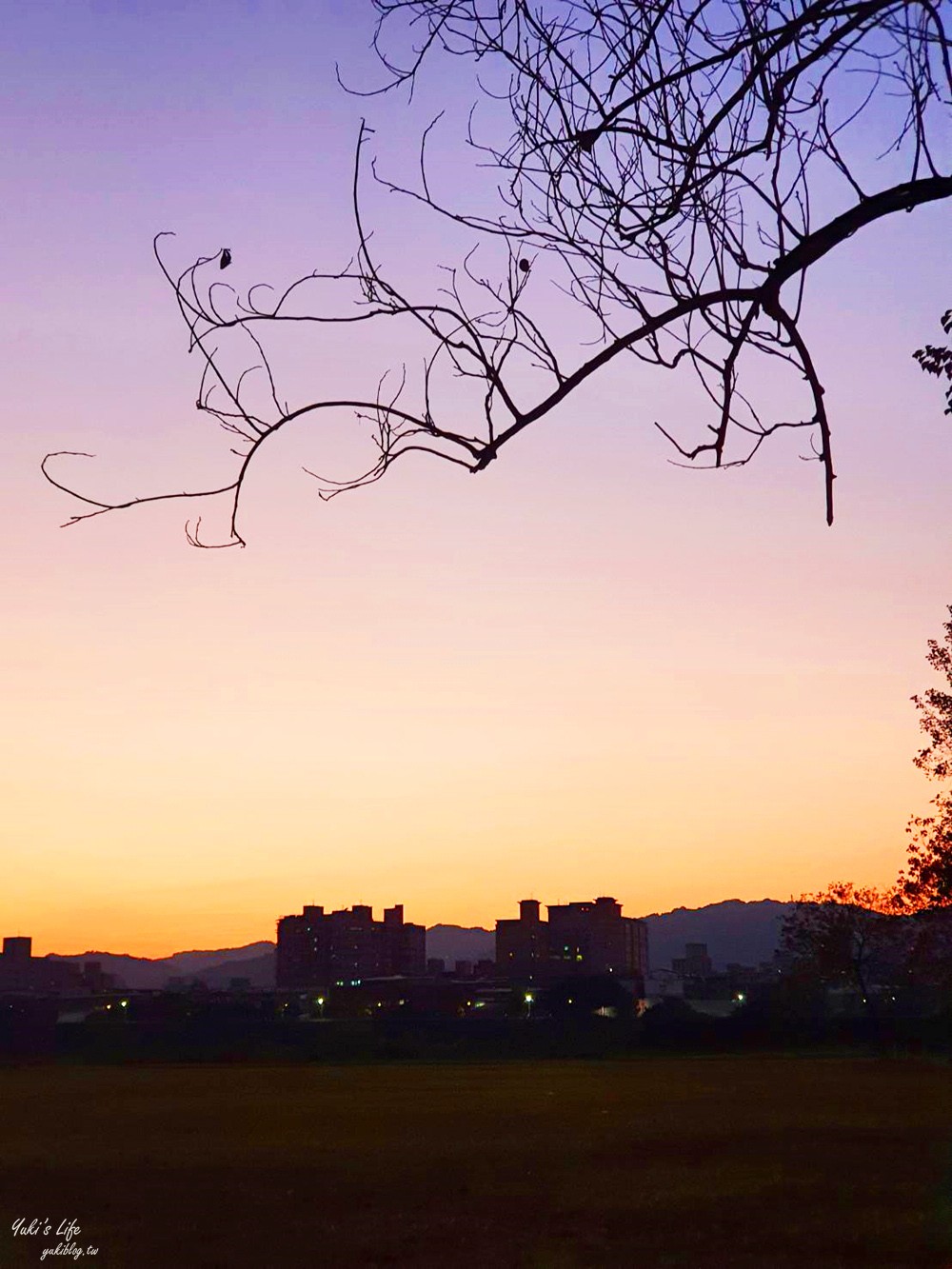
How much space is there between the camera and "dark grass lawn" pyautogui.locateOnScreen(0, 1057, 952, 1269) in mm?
13930

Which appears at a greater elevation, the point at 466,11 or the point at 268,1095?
the point at 466,11

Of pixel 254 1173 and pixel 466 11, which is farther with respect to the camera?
pixel 254 1173

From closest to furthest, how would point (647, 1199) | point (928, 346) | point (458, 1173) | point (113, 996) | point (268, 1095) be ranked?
point (928, 346) < point (647, 1199) < point (458, 1173) < point (268, 1095) < point (113, 996)

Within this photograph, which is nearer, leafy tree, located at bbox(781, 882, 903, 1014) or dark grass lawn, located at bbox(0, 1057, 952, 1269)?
dark grass lawn, located at bbox(0, 1057, 952, 1269)

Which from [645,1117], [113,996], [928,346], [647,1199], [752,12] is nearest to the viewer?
[752,12]

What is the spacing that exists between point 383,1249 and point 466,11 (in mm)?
12401

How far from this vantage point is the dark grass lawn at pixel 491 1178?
1393 cm

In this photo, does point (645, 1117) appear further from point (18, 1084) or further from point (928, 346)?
point (18, 1084)

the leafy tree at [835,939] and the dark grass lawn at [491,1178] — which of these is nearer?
→ the dark grass lawn at [491,1178]

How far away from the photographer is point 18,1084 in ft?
148

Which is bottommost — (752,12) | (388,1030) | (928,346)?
(388,1030)

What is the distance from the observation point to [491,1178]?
62.3 feet

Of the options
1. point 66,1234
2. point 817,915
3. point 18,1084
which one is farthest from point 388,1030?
point 66,1234

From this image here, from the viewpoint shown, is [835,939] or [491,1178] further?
[835,939]
